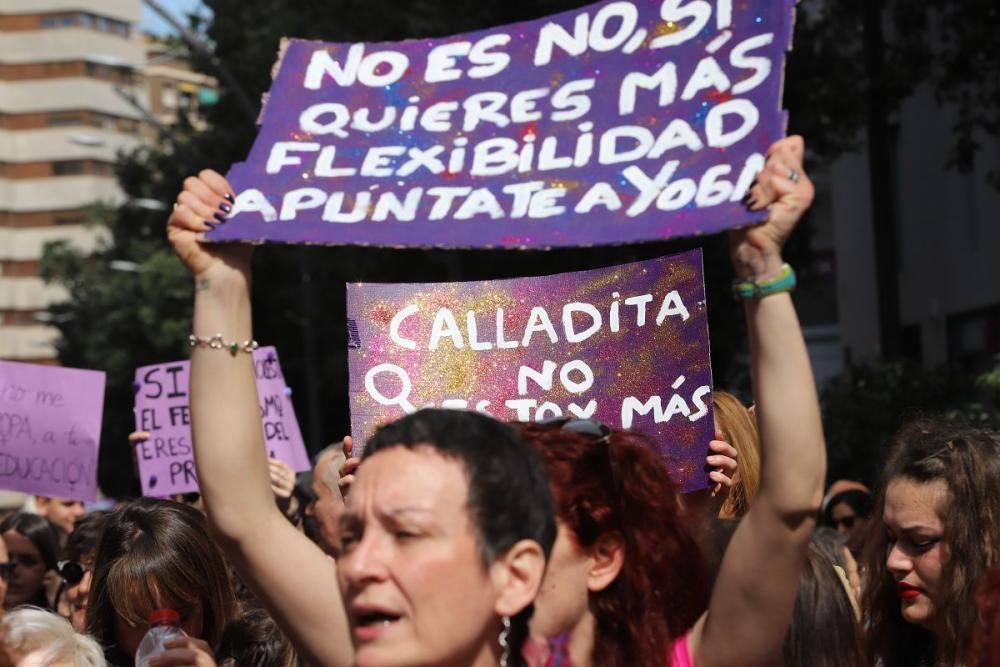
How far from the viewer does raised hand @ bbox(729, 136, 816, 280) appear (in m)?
3.09

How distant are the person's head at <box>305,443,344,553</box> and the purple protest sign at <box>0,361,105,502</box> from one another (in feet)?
4.51

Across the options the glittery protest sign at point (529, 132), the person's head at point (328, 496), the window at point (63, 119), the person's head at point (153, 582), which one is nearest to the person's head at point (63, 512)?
the person's head at point (328, 496)

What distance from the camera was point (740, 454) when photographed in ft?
16.4

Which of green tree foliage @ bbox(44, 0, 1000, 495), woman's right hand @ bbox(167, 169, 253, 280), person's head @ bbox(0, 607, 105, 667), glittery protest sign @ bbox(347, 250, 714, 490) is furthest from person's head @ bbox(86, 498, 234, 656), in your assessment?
green tree foliage @ bbox(44, 0, 1000, 495)

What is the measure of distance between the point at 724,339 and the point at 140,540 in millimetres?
16946

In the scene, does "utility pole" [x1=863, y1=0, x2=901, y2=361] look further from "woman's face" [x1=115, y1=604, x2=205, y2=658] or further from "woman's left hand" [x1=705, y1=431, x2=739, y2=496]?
"woman's face" [x1=115, y1=604, x2=205, y2=658]

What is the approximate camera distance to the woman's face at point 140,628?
4953 millimetres

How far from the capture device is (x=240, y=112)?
32344mm

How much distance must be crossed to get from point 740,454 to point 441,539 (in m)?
2.32

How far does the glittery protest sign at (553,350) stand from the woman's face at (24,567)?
338 centimetres

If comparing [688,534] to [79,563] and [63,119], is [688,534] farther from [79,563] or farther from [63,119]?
[63,119]

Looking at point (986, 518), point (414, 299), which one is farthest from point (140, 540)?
point (986, 518)

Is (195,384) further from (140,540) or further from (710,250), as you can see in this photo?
(710,250)

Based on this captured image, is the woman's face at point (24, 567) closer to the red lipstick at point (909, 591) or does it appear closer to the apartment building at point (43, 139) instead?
the red lipstick at point (909, 591)
